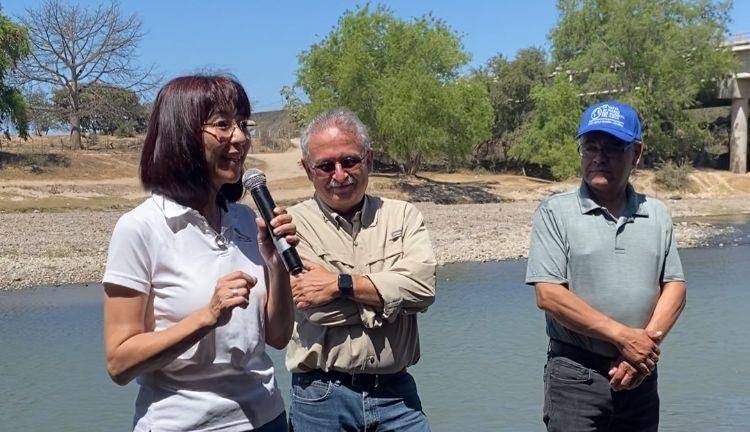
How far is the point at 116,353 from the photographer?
253 centimetres

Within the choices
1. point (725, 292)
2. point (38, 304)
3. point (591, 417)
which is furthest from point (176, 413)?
point (725, 292)

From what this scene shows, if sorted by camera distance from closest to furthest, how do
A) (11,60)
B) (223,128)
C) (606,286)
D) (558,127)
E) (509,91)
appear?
(223,128), (606,286), (11,60), (558,127), (509,91)

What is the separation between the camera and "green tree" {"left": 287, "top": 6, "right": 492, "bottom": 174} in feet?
109

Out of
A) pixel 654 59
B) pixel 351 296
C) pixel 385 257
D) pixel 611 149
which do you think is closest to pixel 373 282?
pixel 351 296

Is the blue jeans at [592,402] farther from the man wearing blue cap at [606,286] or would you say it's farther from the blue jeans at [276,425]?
the blue jeans at [276,425]

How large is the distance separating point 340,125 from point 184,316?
1.11 m

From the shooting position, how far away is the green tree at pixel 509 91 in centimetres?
4456

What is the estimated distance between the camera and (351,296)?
3.26 metres

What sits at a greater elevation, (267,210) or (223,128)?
(223,128)

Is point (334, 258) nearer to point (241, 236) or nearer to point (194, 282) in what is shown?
point (241, 236)

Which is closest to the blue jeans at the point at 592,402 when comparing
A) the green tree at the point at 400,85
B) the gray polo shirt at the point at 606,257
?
the gray polo shirt at the point at 606,257

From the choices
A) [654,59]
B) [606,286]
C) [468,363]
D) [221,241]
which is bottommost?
[468,363]

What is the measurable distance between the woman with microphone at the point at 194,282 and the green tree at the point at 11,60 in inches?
1204

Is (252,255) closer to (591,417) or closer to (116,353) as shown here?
(116,353)
